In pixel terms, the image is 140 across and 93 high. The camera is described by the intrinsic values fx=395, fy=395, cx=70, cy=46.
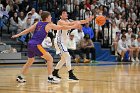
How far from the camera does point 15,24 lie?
19047 millimetres

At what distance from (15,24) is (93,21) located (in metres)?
4.68

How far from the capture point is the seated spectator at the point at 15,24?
18.9 meters

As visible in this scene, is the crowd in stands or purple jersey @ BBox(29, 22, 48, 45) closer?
purple jersey @ BBox(29, 22, 48, 45)

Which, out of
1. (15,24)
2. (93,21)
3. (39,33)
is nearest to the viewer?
(39,33)

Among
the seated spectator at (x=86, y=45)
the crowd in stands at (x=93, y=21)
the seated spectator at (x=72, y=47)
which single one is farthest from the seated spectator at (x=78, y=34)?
the seated spectator at (x=72, y=47)

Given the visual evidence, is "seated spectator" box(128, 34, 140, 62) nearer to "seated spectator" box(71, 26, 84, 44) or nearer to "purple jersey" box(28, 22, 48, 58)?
"seated spectator" box(71, 26, 84, 44)

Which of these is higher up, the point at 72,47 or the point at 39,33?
the point at 39,33

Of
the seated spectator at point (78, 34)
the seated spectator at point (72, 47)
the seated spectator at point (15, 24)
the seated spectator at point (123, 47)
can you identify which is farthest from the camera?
the seated spectator at point (123, 47)

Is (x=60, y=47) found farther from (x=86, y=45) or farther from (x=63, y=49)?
(x=86, y=45)

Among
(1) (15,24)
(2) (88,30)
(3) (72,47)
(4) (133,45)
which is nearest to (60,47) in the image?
(3) (72,47)

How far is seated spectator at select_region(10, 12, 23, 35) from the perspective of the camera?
18886 mm

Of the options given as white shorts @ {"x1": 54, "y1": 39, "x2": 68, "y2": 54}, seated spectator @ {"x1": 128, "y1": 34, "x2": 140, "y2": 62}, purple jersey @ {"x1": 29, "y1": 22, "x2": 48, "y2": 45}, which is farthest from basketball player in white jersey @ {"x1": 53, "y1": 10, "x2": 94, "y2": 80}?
seated spectator @ {"x1": 128, "y1": 34, "x2": 140, "y2": 62}

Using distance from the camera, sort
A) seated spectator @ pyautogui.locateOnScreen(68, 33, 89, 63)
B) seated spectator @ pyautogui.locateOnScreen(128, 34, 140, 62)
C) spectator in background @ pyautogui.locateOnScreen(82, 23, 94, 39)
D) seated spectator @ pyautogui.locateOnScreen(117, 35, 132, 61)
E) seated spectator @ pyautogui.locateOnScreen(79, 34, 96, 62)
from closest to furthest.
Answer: seated spectator @ pyautogui.locateOnScreen(68, 33, 89, 63)
seated spectator @ pyautogui.locateOnScreen(79, 34, 96, 62)
spectator in background @ pyautogui.locateOnScreen(82, 23, 94, 39)
seated spectator @ pyautogui.locateOnScreen(117, 35, 132, 61)
seated spectator @ pyautogui.locateOnScreen(128, 34, 140, 62)

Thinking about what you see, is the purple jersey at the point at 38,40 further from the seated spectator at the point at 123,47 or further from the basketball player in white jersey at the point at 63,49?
the seated spectator at the point at 123,47
